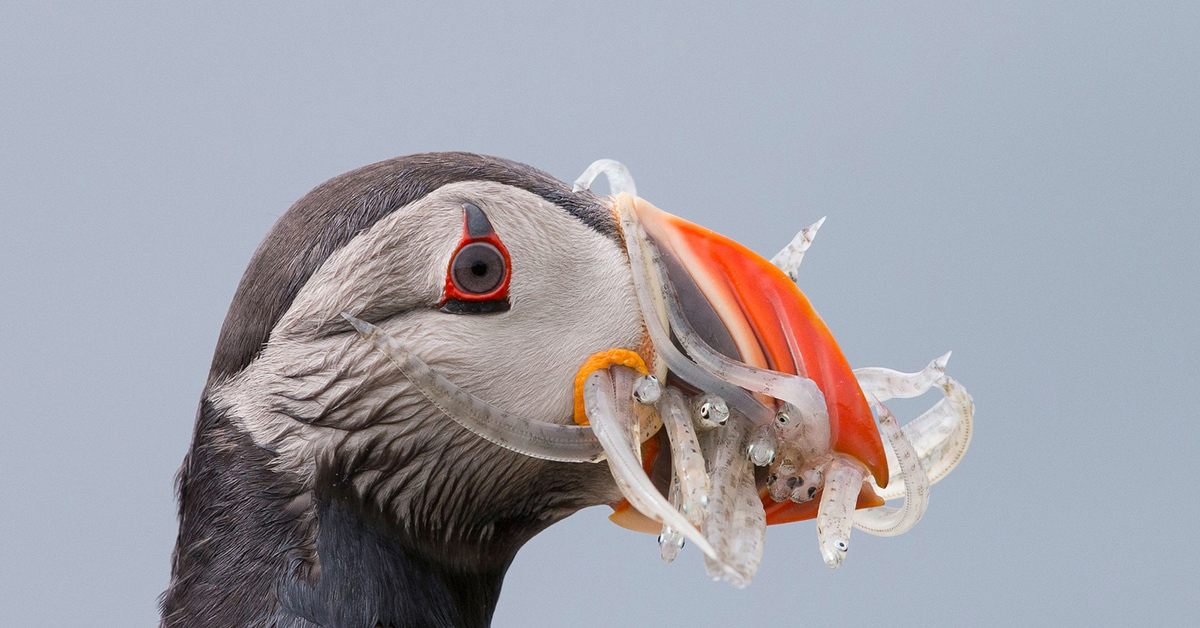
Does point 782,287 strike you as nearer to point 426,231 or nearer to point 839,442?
point 839,442

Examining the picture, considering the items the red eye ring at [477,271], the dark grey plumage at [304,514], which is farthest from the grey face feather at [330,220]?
the red eye ring at [477,271]

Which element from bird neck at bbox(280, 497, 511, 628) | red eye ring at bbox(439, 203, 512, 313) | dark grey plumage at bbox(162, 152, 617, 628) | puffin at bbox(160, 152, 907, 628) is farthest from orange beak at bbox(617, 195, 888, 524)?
bird neck at bbox(280, 497, 511, 628)

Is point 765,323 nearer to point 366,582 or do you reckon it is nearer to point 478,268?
point 478,268

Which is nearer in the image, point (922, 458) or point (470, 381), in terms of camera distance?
point (470, 381)

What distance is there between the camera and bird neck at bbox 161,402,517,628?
235 centimetres

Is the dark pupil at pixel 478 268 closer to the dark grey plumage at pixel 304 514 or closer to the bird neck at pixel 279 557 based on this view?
the dark grey plumage at pixel 304 514

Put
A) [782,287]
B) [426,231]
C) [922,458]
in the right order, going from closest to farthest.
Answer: [426,231], [782,287], [922,458]

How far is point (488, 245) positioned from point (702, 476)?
64cm

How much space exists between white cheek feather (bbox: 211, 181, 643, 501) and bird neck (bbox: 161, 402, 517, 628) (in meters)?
0.07

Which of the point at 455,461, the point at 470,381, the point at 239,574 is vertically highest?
the point at 470,381

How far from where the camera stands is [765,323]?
2.51 metres

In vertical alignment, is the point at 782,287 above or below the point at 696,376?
above

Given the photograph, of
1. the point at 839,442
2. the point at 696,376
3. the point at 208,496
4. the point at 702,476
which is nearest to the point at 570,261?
the point at 696,376

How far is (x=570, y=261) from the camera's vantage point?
2.48 meters
